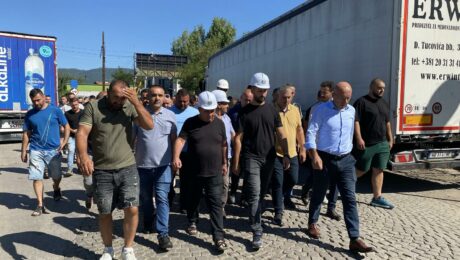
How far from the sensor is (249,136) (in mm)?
4586

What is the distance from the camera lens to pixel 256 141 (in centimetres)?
455

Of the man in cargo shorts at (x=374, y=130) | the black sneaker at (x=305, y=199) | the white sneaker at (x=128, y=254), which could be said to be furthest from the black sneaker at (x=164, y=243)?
the man in cargo shorts at (x=374, y=130)

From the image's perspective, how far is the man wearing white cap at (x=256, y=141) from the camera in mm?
4469

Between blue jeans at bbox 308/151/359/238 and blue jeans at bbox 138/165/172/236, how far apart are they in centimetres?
169

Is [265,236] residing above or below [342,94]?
below

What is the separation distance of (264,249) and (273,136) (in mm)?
1257

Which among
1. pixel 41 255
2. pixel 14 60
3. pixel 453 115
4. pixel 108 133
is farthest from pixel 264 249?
pixel 14 60

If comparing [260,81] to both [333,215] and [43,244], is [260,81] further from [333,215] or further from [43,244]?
[43,244]

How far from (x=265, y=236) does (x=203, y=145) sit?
1362 millimetres

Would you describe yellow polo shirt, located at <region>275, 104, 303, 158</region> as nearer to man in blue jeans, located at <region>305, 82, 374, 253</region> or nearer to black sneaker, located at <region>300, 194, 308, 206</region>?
man in blue jeans, located at <region>305, 82, 374, 253</region>

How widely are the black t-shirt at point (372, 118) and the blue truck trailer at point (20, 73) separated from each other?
11.2 m

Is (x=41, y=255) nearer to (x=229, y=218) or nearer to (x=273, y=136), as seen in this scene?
(x=229, y=218)

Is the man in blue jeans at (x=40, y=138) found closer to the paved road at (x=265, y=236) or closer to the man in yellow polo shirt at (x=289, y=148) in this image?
the paved road at (x=265, y=236)

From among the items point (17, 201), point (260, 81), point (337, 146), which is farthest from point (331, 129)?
point (17, 201)
